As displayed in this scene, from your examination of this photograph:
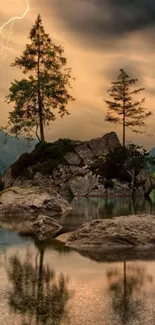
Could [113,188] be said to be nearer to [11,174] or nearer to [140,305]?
[11,174]

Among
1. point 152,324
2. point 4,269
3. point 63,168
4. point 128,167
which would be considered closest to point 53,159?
point 63,168

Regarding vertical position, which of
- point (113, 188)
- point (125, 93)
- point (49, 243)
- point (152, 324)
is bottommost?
point (152, 324)

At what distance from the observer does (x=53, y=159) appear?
188 ft

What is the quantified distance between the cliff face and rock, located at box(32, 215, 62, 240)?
34510mm

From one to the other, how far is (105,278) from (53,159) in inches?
1912

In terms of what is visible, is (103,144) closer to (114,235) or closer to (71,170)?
(71,170)

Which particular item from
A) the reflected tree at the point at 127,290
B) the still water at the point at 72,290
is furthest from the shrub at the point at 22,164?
the reflected tree at the point at 127,290

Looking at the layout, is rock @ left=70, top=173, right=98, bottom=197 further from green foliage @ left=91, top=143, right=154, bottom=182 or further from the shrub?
the shrub

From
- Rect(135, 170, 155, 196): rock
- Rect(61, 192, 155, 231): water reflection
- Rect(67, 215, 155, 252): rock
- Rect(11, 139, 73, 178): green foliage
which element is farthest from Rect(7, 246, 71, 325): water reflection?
Rect(11, 139, 73, 178): green foliage

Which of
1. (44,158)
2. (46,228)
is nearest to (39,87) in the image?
(44,158)

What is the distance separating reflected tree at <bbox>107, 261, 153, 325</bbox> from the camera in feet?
21.4

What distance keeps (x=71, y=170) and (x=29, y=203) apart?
31.4 metres

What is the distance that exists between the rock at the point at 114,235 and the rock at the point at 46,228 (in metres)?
1.81

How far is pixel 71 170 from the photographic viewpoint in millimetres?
55094
